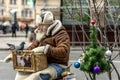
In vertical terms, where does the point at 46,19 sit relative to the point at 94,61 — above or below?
above

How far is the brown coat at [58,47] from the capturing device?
5020mm

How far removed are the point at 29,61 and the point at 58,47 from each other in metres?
0.35

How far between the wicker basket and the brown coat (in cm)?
10

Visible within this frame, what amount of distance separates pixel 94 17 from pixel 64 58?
89 centimetres

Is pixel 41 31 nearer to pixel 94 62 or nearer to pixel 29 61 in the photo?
pixel 29 61

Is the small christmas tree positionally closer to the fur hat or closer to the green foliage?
the green foliage

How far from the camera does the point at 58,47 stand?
16.6 feet

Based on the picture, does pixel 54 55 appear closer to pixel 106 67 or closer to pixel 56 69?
pixel 56 69

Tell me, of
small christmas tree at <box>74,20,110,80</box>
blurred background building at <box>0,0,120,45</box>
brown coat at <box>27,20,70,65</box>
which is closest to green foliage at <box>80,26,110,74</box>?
small christmas tree at <box>74,20,110,80</box>

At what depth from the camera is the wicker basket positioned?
16.3 ft

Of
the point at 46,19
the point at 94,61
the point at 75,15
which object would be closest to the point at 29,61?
the point at 46,19

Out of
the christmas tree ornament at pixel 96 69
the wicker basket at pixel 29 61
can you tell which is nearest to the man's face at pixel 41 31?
the wicker basket at pixel 29 61

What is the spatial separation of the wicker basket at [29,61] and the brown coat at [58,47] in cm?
10

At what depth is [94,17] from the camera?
577cm
